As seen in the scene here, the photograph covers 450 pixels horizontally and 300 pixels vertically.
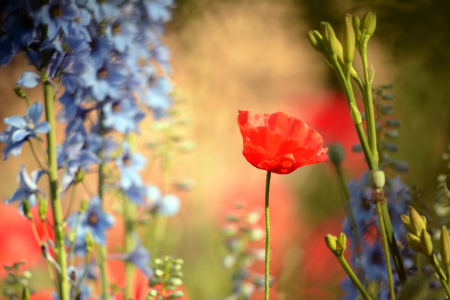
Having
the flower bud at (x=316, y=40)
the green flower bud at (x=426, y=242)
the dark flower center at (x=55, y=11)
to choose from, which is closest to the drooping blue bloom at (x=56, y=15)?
the dark flower center at (x=55, y=11)

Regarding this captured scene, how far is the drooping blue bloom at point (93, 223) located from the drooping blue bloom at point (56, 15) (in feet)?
0.58

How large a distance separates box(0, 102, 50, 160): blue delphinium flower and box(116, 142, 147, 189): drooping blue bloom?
125 millimetres

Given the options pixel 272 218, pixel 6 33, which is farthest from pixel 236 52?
pixel 6 33

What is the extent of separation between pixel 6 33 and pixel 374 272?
0.38 meters

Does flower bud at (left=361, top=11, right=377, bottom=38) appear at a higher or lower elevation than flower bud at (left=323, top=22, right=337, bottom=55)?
higher

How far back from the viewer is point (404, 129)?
20.8 inches

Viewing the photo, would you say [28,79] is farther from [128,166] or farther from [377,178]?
[377,178]

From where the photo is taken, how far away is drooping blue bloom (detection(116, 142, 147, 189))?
0.48 m

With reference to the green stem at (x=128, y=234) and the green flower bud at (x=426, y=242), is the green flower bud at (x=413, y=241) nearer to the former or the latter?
the green flower bud at (x=426, y=242)

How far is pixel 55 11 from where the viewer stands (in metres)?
0.37

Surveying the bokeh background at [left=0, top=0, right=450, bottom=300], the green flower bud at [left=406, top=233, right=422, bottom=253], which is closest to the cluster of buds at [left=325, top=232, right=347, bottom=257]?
the green flower bud at [left=406, top=233, right=422, bottom=253]

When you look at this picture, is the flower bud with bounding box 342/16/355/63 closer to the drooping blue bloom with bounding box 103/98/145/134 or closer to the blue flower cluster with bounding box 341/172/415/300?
the blue flower cluster with bounding box 341/172/415/300

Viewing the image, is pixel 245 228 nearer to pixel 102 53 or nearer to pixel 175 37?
pixel 102 53

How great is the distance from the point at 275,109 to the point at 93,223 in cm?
34
